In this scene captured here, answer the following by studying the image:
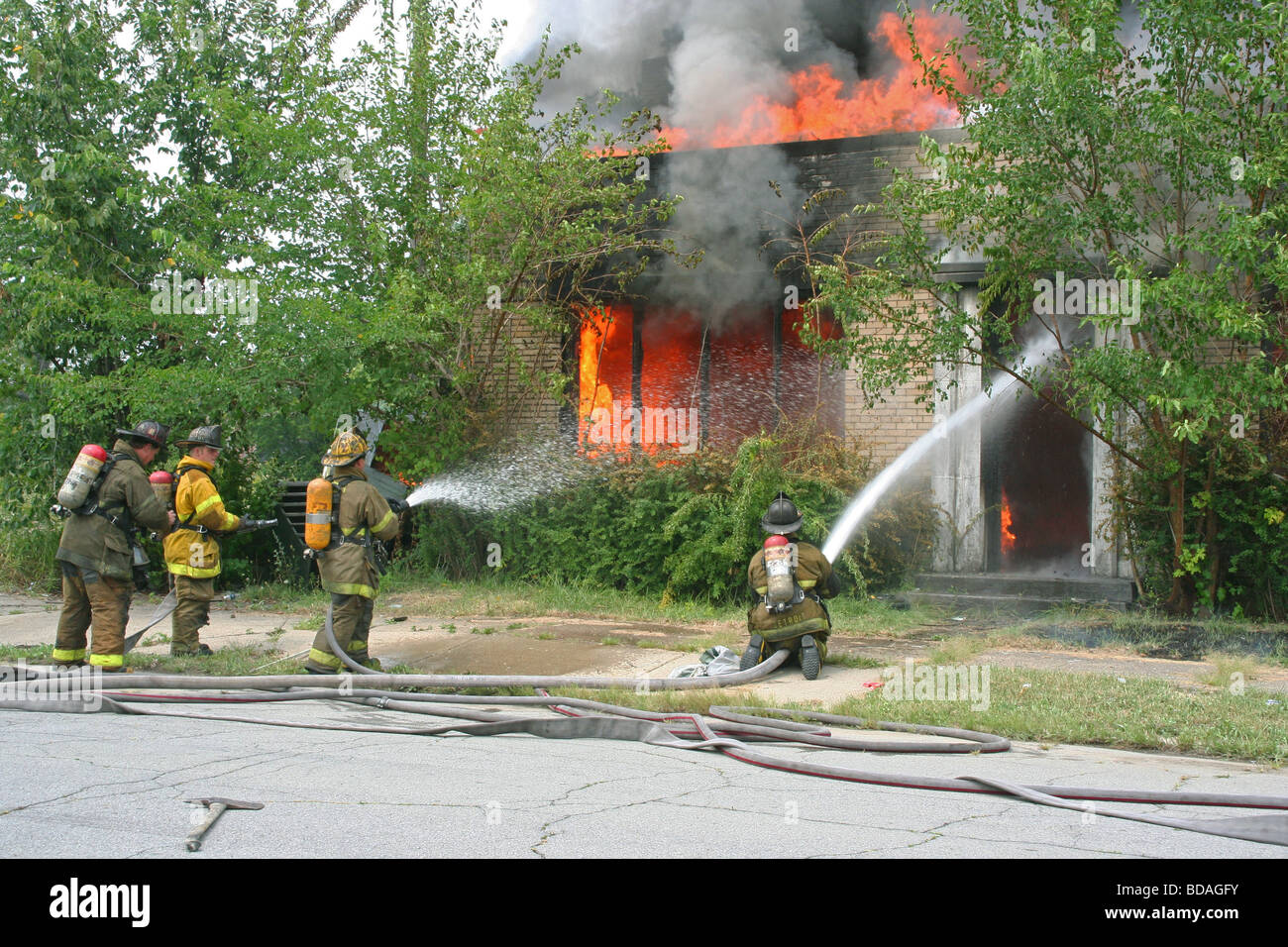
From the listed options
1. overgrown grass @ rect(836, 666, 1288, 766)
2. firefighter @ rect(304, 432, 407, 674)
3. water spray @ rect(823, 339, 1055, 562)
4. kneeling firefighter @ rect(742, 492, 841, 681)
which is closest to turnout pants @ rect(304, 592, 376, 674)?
firefighter @ rect(304, 432, 407, 674)

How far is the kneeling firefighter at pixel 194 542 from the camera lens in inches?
312

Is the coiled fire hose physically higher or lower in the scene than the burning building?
lower

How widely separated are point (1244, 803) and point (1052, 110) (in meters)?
5.78

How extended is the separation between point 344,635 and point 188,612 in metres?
1.55

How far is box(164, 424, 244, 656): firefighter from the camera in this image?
792cm

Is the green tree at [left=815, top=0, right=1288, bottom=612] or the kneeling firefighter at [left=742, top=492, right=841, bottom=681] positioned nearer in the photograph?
the kneeling firefighter at [left=742, top=492, right=841, bottom=681]

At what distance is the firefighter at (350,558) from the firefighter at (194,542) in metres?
1.17

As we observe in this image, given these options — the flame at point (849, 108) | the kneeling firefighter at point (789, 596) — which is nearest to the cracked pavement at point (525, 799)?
the kneeling firefighter at point (789, 596)

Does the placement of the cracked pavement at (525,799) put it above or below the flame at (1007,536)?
below

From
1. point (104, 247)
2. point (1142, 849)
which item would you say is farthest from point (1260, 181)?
point (104, 247)

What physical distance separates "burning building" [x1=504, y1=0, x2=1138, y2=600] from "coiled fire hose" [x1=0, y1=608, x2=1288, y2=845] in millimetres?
4768

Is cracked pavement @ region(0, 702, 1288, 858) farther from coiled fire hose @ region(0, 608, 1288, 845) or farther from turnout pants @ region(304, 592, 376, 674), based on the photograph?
turnout pants @ region(304, 592, 376, 674)

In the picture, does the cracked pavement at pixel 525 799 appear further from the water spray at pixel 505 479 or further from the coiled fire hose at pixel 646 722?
the water spray at pixel 505 479

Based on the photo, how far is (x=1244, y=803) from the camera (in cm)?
400
